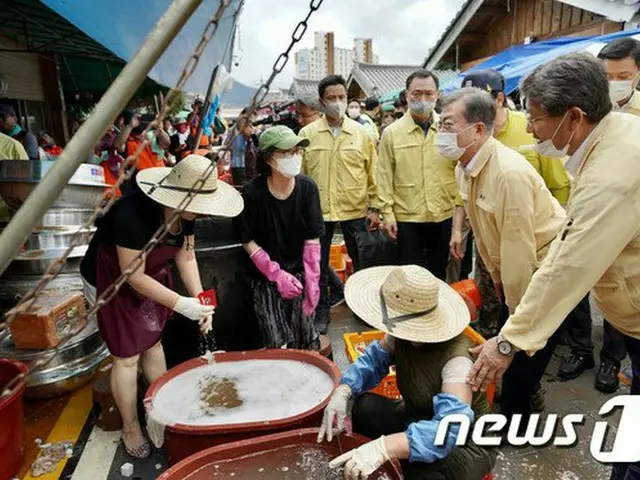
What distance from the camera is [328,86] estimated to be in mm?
3990

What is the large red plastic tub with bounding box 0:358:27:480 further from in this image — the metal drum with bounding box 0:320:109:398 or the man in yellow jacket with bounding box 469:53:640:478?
the man in yellow jacket with bounding box 469:53:640:478

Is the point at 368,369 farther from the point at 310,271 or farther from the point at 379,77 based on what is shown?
the point at 379,77

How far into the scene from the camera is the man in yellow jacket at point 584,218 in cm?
151

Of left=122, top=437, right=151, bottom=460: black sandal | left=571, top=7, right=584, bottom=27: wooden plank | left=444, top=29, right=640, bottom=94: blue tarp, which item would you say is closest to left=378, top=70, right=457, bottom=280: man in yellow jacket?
left=122, top=437, right=151, bottom=460: black sandal

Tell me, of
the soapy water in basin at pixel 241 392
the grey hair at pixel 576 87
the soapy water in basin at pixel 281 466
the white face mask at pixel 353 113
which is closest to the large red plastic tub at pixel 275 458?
→ the soapy water in basin at pixel 281 466

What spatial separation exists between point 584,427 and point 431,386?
1.59 m

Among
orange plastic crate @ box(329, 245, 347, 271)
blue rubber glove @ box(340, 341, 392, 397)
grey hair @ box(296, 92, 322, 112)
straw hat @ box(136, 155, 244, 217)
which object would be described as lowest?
orange plastic crate @ box(329, 245, 347, 271)

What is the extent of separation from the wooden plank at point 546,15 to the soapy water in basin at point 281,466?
9.23 meters

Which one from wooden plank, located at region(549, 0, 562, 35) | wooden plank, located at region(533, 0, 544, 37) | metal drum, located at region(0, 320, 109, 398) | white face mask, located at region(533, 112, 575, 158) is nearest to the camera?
white face mask, located at region(533, 112, 575, 158)

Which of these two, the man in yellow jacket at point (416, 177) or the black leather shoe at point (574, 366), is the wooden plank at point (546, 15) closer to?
the man in yellow jacket at point (416, 177)

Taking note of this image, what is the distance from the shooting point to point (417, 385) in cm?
195

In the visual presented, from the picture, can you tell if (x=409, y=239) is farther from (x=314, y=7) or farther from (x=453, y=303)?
(x=314, y=7)

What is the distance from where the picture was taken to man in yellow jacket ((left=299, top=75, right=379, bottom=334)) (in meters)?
4.02

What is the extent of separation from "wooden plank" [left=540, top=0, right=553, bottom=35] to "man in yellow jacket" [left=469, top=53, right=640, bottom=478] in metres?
8.18
